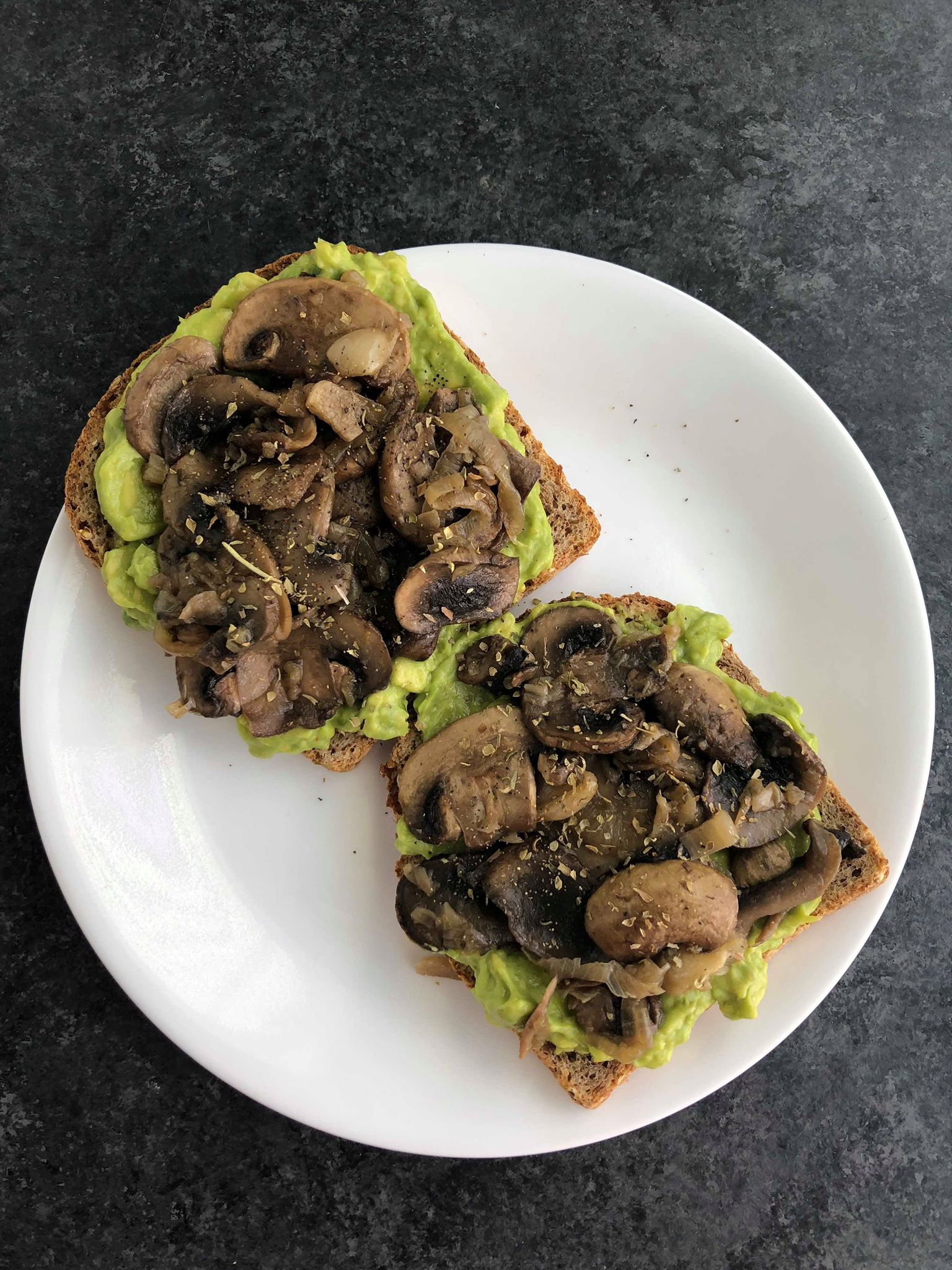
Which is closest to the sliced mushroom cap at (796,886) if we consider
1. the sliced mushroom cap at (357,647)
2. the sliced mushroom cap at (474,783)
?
the sliced mushroom cap at (474,783)

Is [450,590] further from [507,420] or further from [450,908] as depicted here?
Result: [450,908]

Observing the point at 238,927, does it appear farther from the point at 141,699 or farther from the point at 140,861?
the point at 141,699

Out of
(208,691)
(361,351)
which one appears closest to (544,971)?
(208,691)

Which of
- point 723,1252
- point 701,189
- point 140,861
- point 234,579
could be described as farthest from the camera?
point 701,189

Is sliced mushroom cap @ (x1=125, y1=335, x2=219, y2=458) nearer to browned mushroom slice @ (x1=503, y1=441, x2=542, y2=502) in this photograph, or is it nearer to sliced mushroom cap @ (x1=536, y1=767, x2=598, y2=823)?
browned mushroom slice @ (x1=503, y1=441, x2=542, y2=502)

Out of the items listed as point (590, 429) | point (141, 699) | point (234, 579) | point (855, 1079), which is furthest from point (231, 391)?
point (855, 1079)

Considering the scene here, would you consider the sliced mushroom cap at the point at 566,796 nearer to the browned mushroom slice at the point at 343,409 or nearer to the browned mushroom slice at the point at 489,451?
the browned mushroom slice at the point at 489,451
